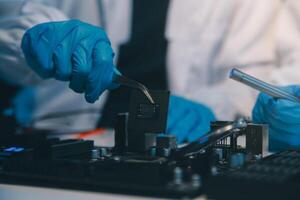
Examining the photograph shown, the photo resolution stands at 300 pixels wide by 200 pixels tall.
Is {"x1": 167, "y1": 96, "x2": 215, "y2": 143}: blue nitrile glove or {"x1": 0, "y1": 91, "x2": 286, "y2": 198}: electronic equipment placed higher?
{"x1": 167, "y1": 96, "x2": 215, "y2": 143}: blue nitrile glove

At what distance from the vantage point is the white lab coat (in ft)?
4.82

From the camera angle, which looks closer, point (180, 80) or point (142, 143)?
point (142, 143)

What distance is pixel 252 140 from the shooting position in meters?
0.84

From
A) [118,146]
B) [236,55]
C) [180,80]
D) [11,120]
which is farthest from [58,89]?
[118,146]

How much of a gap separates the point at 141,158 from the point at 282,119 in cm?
54

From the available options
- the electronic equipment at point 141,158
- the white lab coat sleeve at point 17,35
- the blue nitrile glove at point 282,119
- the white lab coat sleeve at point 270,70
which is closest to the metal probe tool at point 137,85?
the electronic equipment at point 141,158

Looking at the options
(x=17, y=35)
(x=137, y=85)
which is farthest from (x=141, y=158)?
(x=17, y=35)

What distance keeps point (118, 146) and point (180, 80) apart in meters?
0.71

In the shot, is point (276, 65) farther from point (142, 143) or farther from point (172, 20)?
point (142, 143)

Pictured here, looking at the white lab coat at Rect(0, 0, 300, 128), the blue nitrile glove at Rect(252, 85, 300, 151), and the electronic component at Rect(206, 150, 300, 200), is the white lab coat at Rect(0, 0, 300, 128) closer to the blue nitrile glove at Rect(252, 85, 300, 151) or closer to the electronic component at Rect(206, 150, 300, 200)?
the blue nitrile glove at Rect(252, 85, 300, 151)

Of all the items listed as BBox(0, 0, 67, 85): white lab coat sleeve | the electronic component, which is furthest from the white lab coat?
the electronic component

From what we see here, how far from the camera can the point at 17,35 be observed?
1.62 metres

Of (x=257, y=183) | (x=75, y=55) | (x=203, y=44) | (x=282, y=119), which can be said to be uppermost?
(x=203, y=44)

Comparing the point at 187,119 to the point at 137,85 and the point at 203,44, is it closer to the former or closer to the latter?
the point at 203,44
